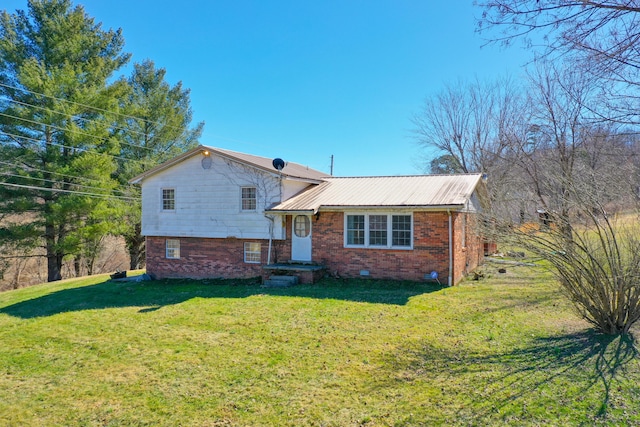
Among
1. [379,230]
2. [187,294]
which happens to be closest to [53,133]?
[187,294]

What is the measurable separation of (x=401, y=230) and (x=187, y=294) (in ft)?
23.6

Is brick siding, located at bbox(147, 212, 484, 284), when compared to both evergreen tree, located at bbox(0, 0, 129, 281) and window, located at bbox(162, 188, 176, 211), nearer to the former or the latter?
window, located at bbox(162, 188, 176, 211)

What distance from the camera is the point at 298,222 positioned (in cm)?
1330

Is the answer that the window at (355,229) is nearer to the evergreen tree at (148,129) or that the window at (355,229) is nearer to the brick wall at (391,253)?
the brick wall at (391,253)

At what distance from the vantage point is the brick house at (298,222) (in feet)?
38.6

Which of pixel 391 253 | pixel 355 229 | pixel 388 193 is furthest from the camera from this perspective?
pixel 388 193

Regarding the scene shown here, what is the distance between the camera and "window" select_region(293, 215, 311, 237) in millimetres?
13179

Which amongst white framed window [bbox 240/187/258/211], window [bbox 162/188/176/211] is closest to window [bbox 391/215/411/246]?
white framed window [bbox 240/187/258/211]

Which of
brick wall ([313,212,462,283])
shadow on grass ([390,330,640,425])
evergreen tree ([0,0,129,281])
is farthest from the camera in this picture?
evergreen tree ([0,0,129,281])

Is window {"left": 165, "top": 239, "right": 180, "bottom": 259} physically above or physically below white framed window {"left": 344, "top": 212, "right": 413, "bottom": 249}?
below

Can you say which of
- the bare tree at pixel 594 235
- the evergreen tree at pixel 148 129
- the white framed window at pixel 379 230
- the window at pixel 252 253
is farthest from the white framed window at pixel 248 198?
the evergreen tree at pixel 148 129

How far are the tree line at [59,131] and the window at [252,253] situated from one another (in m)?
10.6

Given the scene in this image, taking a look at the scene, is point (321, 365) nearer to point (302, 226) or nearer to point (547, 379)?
point (547, 379)

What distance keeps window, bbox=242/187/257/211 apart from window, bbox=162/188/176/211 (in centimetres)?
329
